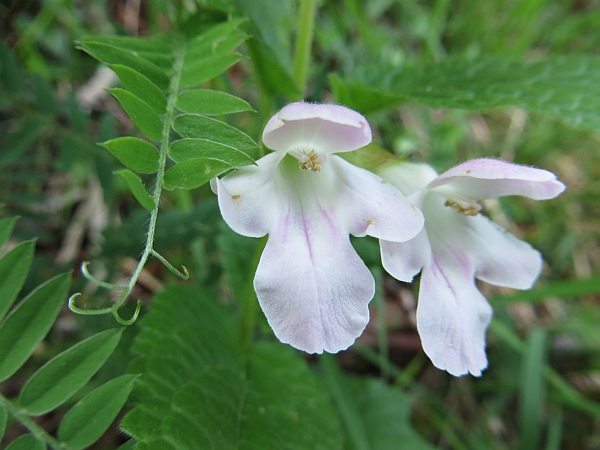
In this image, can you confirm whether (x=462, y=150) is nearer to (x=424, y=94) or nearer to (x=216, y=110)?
(x=424, y=94)

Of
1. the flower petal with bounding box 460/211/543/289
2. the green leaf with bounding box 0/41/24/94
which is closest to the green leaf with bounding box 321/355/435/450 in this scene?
the flower petal with bounding box 460/211/543/289

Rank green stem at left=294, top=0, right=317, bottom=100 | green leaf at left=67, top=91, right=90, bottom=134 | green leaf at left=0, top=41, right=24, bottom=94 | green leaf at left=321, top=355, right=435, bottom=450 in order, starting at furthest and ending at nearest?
green leaf at left=321, top=355, right=435, bottom=450 → green leaf at left=67, top=91, right=90, bottom=134 → green leaf at left=0, top=41, right=24, bottom=94 → green stem at left=294, top=0, right=317, bottom=100

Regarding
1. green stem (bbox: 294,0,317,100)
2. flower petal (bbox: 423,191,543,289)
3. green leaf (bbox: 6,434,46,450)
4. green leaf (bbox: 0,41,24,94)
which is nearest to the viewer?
green leaf (bbox: 6,434,46,450)

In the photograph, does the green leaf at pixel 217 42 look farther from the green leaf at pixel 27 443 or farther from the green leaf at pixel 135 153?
the green leaf at pixel 27 443

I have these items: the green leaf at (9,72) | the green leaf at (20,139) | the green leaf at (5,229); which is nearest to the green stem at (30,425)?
the green leaf at (5,229)

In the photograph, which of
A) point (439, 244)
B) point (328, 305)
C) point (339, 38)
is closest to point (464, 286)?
point (439, 244)

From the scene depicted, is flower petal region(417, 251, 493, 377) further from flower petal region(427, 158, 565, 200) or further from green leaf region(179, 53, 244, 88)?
green leaf region(179, 53, 244, 88)

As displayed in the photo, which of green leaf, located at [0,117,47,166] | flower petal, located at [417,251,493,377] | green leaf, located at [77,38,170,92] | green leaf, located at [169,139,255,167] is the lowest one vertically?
flower petal, located at [417,251,493,377]
